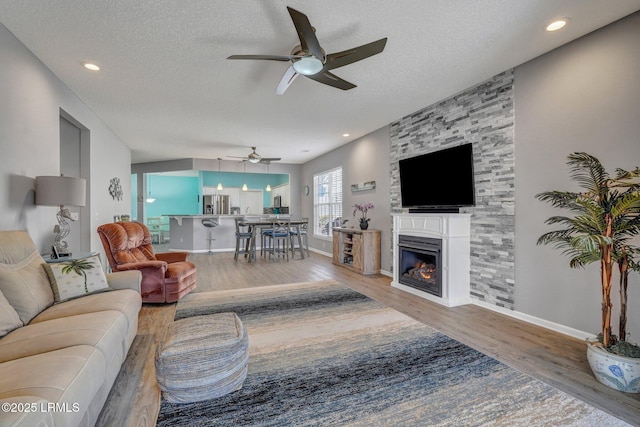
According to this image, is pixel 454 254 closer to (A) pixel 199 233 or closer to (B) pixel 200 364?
(B) pixel 200 364

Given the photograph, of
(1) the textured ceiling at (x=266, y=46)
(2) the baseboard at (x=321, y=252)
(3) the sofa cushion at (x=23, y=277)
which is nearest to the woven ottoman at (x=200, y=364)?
(3) the sofa cushion at (x=23, y=277)

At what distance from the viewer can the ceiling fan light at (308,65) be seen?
7.98ft

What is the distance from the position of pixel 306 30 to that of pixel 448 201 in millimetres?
2858

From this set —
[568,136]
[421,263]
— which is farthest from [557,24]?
[421,263]

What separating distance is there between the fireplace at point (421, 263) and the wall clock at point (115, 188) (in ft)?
17.4

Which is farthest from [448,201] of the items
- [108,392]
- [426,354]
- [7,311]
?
[7,311]

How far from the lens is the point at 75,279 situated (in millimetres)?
2287

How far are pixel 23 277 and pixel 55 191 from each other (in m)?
1.09

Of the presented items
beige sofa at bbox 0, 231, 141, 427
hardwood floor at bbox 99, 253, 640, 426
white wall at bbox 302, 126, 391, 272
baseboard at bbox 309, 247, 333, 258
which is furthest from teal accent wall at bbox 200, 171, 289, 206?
beige sofa at bbox 0, 231, 141, 427

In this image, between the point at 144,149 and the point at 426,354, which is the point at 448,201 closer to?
the point at 426,354

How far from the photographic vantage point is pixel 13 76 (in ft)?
8.39

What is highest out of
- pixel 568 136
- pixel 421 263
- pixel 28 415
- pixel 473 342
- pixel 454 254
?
pixel 568 136

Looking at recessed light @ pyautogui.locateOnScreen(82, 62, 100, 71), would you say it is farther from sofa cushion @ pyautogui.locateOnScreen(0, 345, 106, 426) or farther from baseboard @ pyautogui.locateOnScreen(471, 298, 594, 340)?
baseboard @ pyautogui.locateOnScreen(471, 298, 594, 340)

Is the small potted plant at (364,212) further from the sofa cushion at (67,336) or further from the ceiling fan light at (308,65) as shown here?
the sofa cushion at (67,336)
